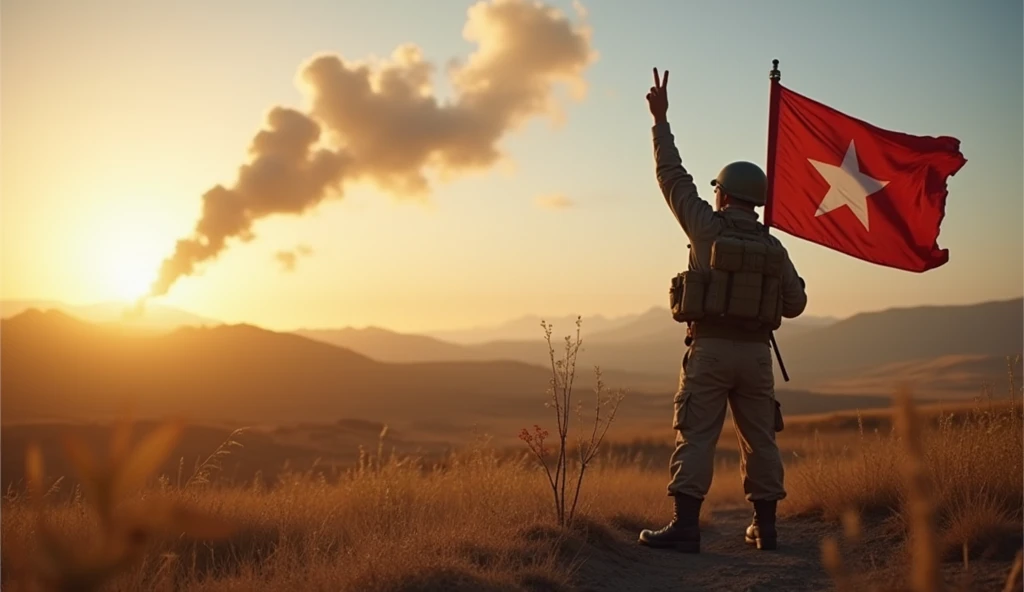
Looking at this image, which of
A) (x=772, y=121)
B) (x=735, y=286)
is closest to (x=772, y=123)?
(x=772, y=121)

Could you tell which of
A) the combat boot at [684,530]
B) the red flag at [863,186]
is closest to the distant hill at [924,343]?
the red flag at [863,186]

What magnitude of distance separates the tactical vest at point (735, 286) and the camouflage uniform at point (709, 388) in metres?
0.12

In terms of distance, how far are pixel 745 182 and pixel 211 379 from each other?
6661cm

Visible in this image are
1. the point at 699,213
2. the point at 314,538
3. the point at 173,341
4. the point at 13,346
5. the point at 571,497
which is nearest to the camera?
the point at 314,538

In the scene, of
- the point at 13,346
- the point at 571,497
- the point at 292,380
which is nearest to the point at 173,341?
the point at 292,380

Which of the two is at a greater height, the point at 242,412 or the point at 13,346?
→ the point at 13,346

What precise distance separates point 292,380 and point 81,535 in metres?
73.8

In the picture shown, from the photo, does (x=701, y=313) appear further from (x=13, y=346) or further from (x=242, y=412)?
(x=13, y=346)

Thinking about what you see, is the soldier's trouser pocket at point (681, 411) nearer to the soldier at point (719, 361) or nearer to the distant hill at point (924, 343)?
the soldier at point (719, 361)

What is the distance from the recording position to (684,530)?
635cm

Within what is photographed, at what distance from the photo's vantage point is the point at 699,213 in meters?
6.35

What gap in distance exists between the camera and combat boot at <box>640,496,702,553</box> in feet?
20.7

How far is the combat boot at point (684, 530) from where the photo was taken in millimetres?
6301

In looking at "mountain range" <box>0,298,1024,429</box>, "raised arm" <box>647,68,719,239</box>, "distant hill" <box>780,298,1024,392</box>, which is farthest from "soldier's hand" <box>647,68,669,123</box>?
"distant hill" <box>780,298,1024,392</box>
